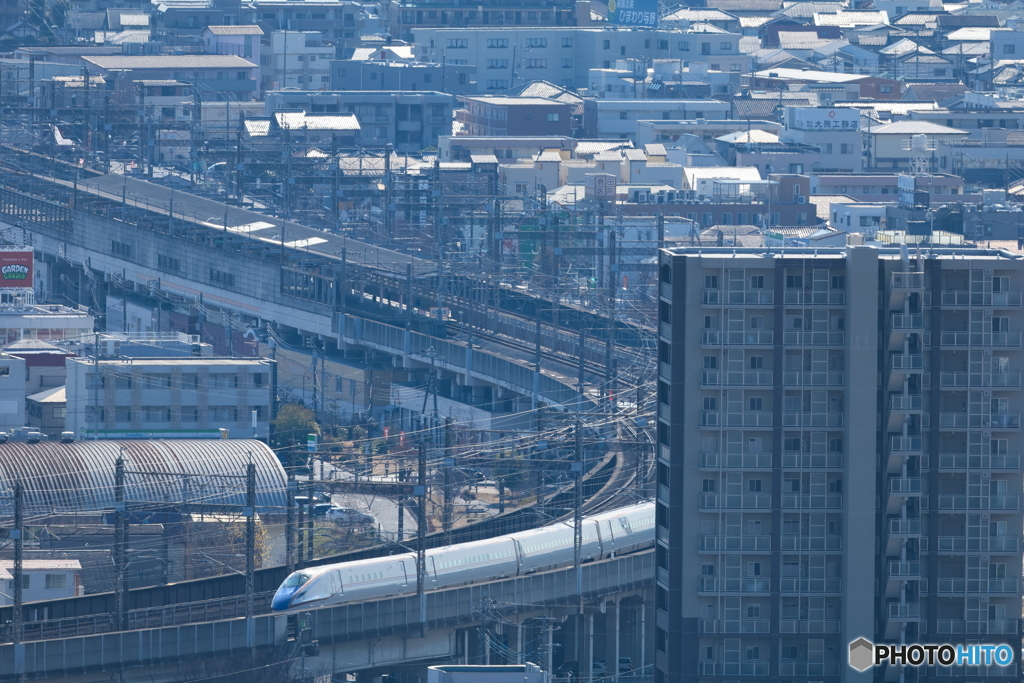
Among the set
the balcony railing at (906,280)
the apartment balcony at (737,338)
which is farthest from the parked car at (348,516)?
the balcony railing at (906,280)

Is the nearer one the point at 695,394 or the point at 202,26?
the point at 695,394

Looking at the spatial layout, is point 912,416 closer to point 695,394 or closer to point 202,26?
point 695,394

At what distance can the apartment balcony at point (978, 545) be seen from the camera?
59.3ft

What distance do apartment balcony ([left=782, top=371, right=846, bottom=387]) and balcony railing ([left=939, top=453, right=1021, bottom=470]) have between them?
38.3 inches

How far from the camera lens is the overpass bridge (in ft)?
68.6

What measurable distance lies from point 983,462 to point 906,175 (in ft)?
117

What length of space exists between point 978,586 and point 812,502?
4.68 feet

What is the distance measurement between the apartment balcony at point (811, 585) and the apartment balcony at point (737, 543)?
1.03ft

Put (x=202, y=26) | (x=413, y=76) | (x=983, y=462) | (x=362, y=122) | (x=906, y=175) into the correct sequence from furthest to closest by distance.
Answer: (x=202, y=26), (x=413, y=76), (x=362, y=122), (x=906, y=175), (x=983, y=462)

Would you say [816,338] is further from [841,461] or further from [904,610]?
[904,610]

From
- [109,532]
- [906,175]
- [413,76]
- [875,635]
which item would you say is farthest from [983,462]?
[413,76]

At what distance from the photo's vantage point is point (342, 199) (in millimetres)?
54344

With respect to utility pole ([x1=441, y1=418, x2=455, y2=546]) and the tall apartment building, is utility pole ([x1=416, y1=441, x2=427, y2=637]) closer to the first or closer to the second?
utility pole ([x1=441, y1=418, x2=455, y2=546])

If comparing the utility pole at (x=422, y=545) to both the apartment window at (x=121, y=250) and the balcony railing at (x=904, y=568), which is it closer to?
the balcony railing at (x=904, y=568)
